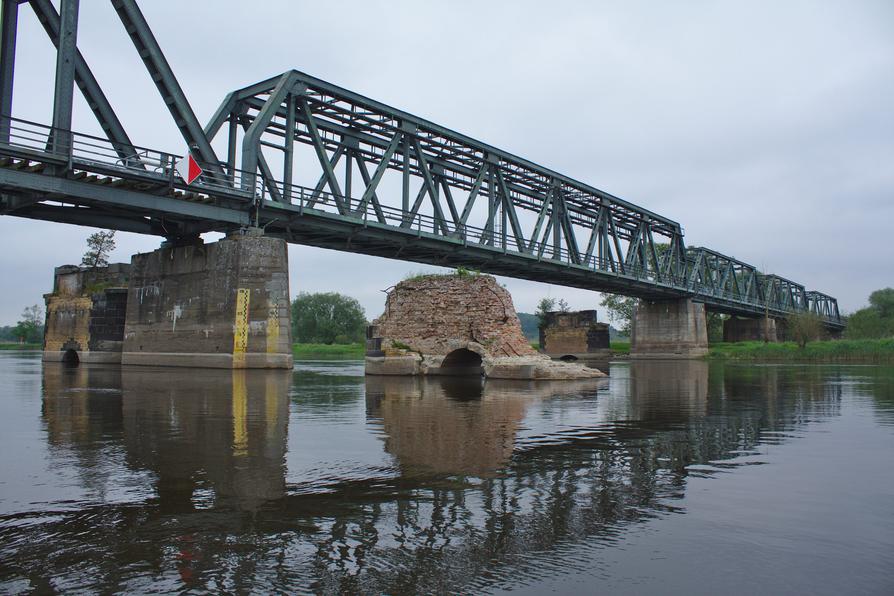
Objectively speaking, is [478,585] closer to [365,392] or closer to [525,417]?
[525,417]

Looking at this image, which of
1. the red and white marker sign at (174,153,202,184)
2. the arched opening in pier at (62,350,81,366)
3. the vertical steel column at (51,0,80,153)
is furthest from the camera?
the arched opening in pier at (62,350,81,366)

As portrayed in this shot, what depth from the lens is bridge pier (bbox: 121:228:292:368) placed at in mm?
27859

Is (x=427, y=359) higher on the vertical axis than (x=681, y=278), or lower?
lower

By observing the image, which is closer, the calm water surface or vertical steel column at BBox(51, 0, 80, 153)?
the calm water surface

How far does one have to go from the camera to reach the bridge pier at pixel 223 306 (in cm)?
2786

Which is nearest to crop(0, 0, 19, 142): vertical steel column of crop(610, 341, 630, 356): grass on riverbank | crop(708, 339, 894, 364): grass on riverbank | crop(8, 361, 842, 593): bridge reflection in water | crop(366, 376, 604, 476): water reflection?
crop(8, 361, 842, 593): bridge reflection in water

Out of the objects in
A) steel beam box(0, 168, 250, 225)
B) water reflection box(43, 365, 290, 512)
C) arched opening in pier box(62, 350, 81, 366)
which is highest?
steel beam box(0, 168, 250, 225)

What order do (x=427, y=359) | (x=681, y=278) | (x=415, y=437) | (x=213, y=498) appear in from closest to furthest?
(x=213, y=498) → (x=415, y=437) → (x=427, y=359) → (x=681, y=278)

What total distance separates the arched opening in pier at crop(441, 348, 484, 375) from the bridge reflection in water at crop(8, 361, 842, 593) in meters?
16.4

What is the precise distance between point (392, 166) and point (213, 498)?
148 feet

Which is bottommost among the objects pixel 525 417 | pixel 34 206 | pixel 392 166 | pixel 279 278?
pixel 525 417

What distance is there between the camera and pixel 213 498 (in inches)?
222

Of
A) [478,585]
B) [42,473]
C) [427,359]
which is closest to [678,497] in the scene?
[478,585]

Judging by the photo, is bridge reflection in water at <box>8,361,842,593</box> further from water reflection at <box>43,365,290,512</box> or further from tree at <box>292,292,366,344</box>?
tree at <box>292,292,366,344</box>
